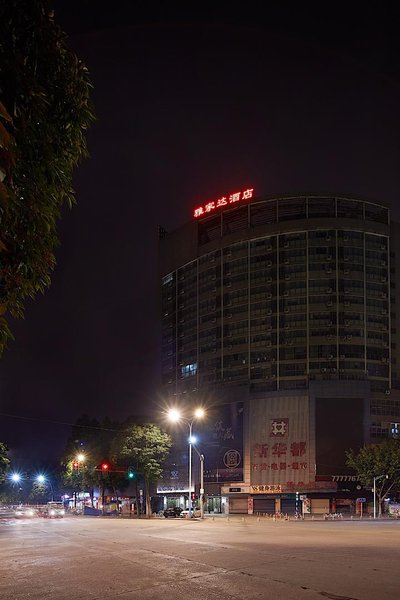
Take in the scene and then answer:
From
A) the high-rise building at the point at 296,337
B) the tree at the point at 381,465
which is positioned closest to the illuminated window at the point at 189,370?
the high-rise building at the point at 296,337

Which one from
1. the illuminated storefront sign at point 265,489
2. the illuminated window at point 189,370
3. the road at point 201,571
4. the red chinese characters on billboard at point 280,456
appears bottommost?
the illuminated storefront sign at point 265,489

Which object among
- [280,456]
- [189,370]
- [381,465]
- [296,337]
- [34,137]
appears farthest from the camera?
[189,370]

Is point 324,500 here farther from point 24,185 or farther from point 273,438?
point 24,185

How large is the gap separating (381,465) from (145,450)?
2894 centimetres

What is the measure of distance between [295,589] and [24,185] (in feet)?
37.1

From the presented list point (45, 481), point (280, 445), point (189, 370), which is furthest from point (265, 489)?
point (45, 481)

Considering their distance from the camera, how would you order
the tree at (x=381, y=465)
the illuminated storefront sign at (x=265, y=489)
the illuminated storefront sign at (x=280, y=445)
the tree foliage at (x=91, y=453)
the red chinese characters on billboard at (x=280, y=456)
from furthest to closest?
1. the red chinese characters on billboard at (x=280, y=456)
2. the illuminated storefront sign at (x=280, y=445)
3. the illuminated storefront sign at (x=265, y=489)
4. the tree foliage at (x=91, y=453)
5. the tree at (x=381, y=465)

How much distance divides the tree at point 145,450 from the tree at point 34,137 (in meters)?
72.4

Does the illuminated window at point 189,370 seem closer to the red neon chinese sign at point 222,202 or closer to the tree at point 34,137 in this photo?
the red neon chinese sign at point 222,202

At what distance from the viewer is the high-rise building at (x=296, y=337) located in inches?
3671

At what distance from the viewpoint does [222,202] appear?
4572 inches

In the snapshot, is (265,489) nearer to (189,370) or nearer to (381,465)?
(381,465)

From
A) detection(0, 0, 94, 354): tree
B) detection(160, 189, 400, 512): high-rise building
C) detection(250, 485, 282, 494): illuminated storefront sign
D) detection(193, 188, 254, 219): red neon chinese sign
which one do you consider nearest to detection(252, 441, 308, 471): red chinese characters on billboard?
detection(160, 189, 400, 512): high-rise building

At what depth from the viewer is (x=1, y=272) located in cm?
608
